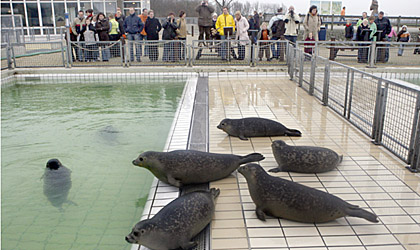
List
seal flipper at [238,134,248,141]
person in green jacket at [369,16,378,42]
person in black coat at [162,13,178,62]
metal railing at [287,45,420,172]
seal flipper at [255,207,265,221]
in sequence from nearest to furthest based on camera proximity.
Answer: seal flipper at [255,207,265,221]
metal railing at [287,45,420,172]
seal flipper at [238,134,248,141]
person in black coat at [162,13,178,62]
person in green jacket at [369,16,378,42]

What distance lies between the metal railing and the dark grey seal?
14.6 ft

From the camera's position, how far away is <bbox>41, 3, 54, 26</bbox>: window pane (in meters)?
28.4

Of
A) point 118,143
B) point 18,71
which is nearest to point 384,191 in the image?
point 118,143

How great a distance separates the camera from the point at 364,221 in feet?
12.4

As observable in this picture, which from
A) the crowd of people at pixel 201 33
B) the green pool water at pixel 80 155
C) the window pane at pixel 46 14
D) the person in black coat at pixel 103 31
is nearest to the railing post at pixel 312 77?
the green pool water at pixel 80 155

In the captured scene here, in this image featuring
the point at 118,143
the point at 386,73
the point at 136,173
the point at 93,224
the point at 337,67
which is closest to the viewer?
the point at 93,224

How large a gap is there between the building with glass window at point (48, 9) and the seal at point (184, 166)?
85.2ft

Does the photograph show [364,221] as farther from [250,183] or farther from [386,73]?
[386,73]

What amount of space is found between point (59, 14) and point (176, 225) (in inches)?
1135

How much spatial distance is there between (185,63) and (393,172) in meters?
9.74

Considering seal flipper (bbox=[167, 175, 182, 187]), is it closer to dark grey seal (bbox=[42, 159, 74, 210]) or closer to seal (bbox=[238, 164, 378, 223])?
seal (bbox=[238, 164, 378, 223])

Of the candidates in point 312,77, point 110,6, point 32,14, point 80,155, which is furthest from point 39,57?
point 32,14

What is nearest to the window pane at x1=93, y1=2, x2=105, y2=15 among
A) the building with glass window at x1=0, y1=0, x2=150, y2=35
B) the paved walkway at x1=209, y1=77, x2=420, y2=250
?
the building with glass window at x1=0, y1=0, x2=150, y2=35

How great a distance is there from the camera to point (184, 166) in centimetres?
463
